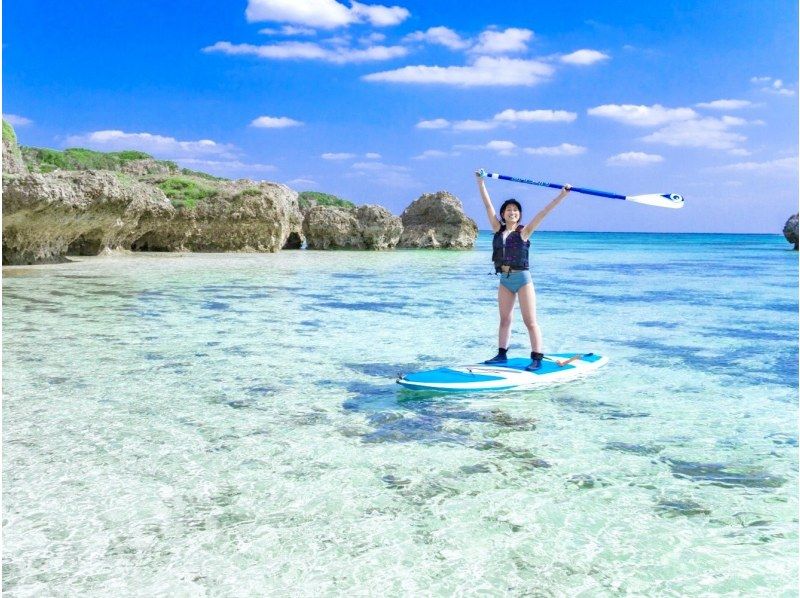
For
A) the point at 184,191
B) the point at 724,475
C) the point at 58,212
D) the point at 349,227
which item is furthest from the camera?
the point at 349,227

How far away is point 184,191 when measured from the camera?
36.3 m

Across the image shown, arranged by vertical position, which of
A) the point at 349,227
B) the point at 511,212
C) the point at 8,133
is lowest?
the point at 511,212

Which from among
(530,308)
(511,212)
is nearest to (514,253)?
(511,212)

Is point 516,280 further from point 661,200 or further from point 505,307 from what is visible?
point 661,200

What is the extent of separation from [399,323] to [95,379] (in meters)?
6.19

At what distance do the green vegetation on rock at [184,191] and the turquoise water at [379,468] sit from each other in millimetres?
24319

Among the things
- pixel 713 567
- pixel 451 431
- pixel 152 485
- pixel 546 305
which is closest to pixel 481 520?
pixel 713 567

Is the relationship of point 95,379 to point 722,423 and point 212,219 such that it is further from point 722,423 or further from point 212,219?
point 212,219

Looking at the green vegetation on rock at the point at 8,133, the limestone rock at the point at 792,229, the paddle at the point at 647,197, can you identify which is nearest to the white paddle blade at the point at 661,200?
the paddle at the point at 647,197

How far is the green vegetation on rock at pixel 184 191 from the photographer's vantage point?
35094 mm

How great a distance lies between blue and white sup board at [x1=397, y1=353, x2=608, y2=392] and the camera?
7398 millimetres

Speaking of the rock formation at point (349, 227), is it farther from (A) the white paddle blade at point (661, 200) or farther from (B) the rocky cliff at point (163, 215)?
(A) the white paddle blade at point (661, 200)

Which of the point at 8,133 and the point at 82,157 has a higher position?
the point at 82,157

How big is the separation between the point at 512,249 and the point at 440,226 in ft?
149
